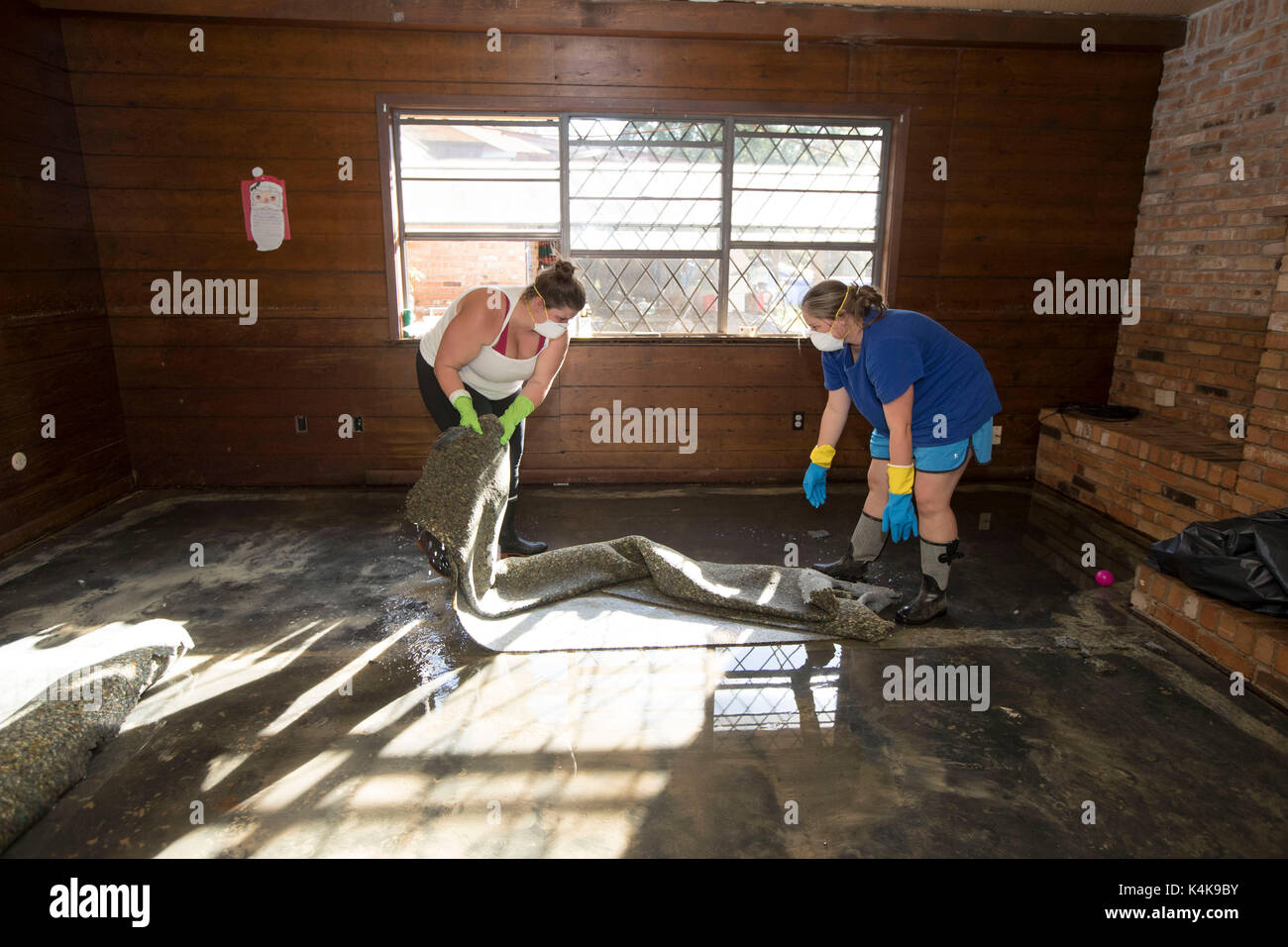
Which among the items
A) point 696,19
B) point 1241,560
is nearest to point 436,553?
point 1241,560

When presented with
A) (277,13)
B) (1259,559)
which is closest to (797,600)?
(1259,559)

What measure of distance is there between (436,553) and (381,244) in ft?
7.12

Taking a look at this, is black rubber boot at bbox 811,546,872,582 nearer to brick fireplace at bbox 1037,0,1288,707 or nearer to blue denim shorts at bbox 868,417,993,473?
blue denim shorts at bbox 868,417,993,473

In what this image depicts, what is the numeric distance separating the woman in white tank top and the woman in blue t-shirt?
2.90 ft

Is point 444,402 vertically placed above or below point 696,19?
below

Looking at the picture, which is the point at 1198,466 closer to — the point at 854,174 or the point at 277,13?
the point at 854,174

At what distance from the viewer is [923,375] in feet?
8.48

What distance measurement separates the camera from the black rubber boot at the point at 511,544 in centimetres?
333

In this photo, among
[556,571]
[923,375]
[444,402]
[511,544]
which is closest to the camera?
[923,375]

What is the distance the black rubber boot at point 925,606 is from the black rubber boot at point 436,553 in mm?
1563

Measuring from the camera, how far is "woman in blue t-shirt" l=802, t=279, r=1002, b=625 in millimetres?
2490

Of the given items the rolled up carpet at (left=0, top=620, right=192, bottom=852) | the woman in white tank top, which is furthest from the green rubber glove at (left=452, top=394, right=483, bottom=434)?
the rolled up carpet at (left=0, top=620, right=192, bottom=852)

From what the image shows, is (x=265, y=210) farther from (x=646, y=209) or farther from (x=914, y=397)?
(x=914, y=397)

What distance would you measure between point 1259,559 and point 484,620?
2387 millimetres
